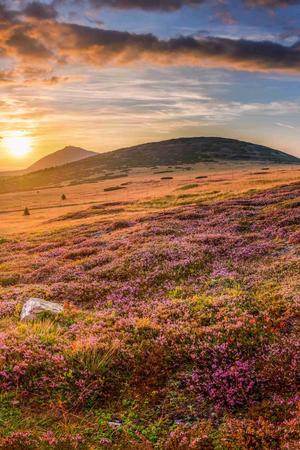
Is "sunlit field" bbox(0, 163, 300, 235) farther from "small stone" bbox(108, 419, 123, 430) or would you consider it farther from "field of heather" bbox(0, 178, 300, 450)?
"small stone" bbox(108, 419, 123, 430)

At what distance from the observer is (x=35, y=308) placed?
14500 mm

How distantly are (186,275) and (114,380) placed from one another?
8781 mm

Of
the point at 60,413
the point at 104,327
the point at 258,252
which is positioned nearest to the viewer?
the point at 60,413

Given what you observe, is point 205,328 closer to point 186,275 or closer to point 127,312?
point 127,312

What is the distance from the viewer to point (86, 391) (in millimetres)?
9859

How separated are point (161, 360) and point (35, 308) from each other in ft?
18.6

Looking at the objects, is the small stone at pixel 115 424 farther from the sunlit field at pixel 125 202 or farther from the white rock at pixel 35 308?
the sunlit field at pixel 125 202

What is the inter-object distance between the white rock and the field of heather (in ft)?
1.25

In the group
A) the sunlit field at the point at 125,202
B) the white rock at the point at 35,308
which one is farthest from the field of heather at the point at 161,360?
the sunlit field at the point at 125,202

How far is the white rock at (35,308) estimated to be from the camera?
14219 mm

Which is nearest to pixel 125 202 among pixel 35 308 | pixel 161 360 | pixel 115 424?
pixel 35 308

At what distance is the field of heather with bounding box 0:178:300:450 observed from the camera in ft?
27.8

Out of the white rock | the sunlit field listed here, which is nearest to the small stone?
the white rock

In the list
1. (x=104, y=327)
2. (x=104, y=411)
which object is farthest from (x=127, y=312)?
(x=104, y=411)
